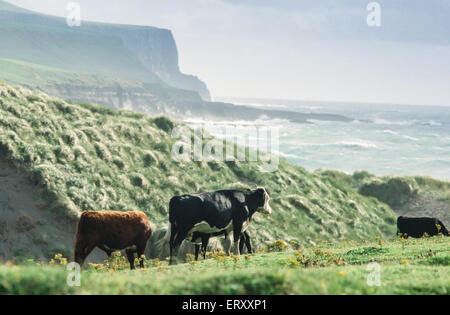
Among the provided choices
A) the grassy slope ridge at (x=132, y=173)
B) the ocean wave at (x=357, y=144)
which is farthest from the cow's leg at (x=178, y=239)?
the ocean wave at (x=357, y=144)

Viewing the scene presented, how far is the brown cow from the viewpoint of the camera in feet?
39.4

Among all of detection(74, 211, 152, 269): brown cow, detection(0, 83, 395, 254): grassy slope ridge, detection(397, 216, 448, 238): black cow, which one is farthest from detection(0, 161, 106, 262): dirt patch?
detection(397, 216, 448, 238): black cow

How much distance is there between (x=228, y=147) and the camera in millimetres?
42844

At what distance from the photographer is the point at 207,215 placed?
1513 centimetres

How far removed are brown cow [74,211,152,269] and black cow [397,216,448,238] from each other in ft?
55.1

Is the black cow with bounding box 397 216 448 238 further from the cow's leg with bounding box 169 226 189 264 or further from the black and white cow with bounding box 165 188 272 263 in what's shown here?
the cow's leg with bounding box 169 226 189 264

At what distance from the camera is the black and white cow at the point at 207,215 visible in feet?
48.4

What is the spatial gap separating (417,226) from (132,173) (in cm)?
1728

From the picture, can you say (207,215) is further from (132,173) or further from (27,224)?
(132,173)

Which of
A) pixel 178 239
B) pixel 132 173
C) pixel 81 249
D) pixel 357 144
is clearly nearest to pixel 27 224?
pixel 178 239
